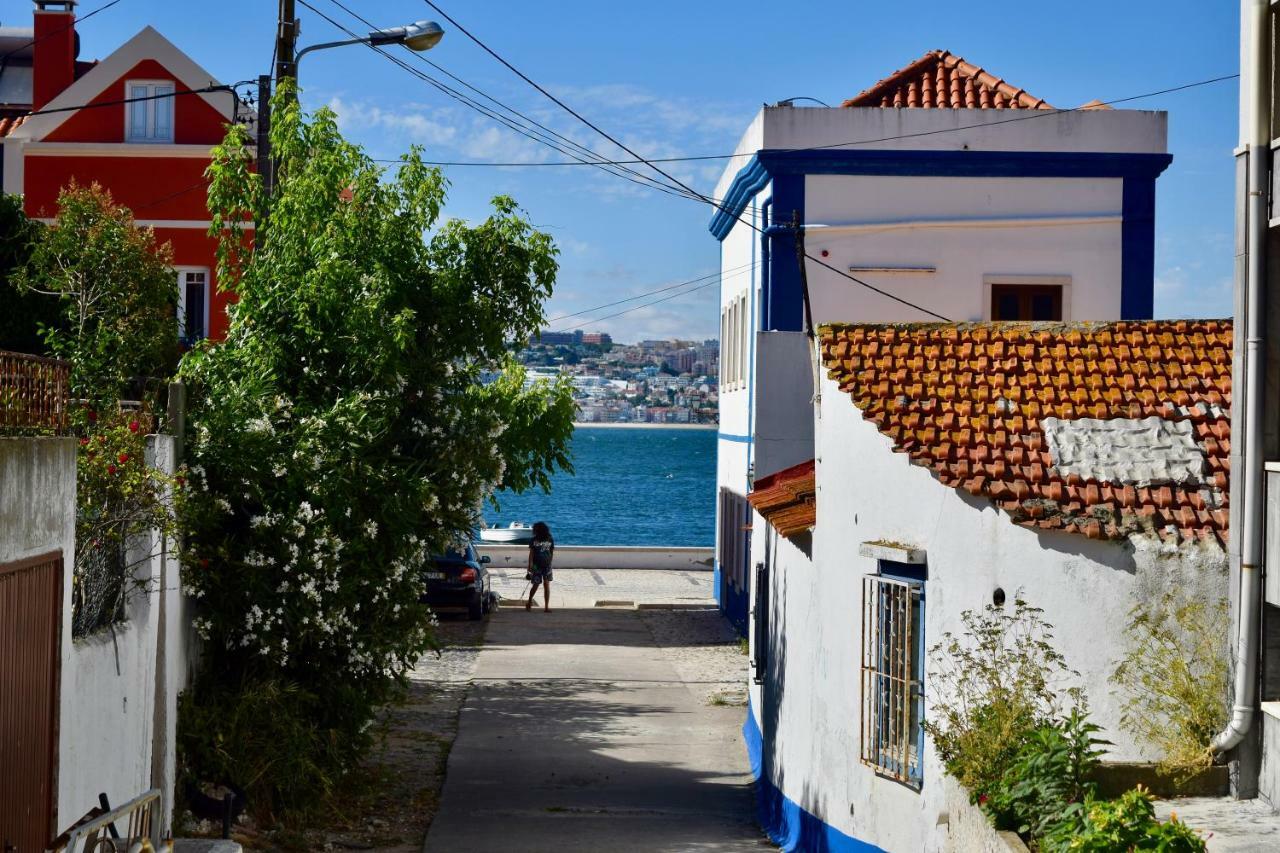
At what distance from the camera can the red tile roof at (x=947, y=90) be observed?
72.5ft

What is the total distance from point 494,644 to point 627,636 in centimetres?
259

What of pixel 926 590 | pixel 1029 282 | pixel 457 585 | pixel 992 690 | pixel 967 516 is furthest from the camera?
pixel 457 585

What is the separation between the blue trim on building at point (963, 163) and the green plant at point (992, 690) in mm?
12108

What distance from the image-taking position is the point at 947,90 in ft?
74.5

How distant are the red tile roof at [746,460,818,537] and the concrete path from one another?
9.52ft

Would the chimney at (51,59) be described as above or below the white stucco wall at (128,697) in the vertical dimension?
above

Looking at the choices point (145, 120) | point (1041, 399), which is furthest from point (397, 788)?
point (145, 120)

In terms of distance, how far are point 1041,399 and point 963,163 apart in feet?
36.6

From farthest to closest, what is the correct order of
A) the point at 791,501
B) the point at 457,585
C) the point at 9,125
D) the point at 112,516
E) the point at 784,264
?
the point at 457,585, the point at 9,125, the point at 784,264, the point at 791,501, the point at 112,516

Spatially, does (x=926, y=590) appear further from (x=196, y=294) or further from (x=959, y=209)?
(x=196, y=294)

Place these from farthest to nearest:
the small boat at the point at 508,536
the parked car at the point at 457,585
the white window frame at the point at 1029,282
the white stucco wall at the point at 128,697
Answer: the small boat at the point at 508,536 → the parked car at the point at 457,585 → the white window frame at the point at 1029,282 → the white stucco wall at the point at 128,697

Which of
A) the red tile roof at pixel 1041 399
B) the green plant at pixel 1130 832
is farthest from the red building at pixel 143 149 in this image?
the green plant at pixel 1130 832

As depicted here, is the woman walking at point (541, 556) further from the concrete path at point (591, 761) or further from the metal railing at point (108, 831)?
the metal railing at point (108, 831)

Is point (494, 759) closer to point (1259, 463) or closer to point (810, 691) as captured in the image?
point (810, 691)
